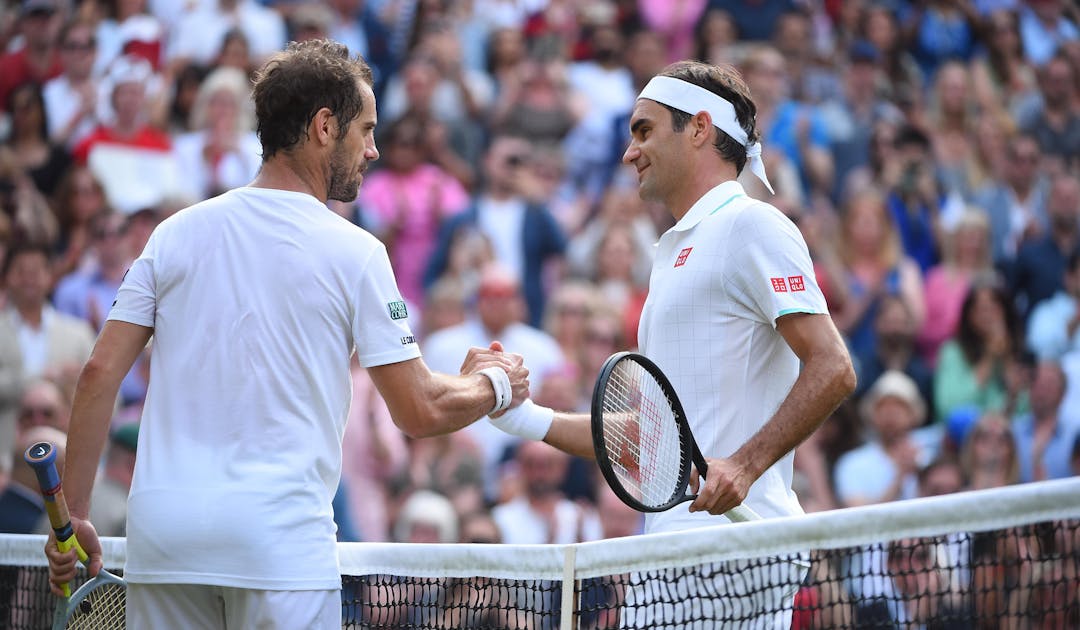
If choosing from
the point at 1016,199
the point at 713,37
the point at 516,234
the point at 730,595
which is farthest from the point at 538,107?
the point at 730,595

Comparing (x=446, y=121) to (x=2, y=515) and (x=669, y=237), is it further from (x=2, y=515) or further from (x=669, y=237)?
(x=669, y=237)

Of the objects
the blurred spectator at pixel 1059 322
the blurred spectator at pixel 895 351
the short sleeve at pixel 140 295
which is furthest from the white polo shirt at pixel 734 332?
the blurred spectator at pixel 1059 322

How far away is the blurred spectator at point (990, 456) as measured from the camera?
8281 millimetres

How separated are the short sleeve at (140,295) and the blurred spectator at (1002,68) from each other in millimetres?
9623

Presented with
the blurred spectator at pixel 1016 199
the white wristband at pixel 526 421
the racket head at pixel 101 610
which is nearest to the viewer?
the racket head at pixel 101 610

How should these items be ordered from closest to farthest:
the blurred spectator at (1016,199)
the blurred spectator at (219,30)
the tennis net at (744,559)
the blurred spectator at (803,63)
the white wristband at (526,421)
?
the tennis net at (744,559), the white wristband at (526,421), the blurred spectator at (219,30), the blurred spectator at (1016,199), the blurred spectator at (803,63)

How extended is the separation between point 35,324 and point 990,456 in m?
5.36

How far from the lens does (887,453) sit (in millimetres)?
8516

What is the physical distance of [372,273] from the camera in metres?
3.47

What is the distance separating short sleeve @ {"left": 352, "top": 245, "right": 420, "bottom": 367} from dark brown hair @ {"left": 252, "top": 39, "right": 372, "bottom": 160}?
374 millimetres

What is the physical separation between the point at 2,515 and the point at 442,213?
367cm

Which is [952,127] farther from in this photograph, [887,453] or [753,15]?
[887,453]

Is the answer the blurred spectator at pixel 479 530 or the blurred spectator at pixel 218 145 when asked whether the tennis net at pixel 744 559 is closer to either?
the blurred spectator at pixel 479 530

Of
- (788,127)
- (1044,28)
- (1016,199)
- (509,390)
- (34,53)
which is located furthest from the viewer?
(1044,28)
